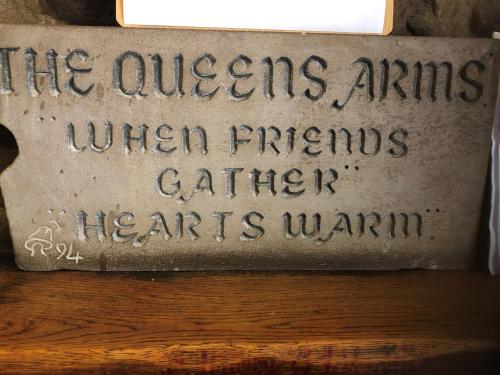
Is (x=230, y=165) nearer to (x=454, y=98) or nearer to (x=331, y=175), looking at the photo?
(x=331, y=175)

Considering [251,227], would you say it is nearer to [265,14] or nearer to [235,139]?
[235,139]

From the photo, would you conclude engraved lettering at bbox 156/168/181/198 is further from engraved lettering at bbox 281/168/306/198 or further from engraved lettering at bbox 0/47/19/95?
engraved lettering at bbox 0/47/19/95

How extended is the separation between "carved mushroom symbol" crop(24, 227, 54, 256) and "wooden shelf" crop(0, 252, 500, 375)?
62mm

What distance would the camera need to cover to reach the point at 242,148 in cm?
105

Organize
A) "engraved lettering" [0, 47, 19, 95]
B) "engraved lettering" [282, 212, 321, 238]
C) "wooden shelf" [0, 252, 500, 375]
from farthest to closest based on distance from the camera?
"engraved lettering" [282, 212, 321, 238] < "engraved lettering" [0, 47, 19, 95] < "wooden shelf" [0, 252, 500, 375]

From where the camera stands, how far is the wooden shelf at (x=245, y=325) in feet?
2.83

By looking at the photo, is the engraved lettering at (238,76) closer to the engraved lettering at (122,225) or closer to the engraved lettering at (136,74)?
the engraved lettering at (136,74)

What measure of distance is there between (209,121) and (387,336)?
533 mm

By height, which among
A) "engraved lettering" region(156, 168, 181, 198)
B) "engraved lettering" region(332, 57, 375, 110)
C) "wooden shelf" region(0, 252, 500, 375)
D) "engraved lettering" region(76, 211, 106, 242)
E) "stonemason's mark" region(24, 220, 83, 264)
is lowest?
"wooden shelf" region(0, 252, 500, 375)

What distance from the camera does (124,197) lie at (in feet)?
3.47

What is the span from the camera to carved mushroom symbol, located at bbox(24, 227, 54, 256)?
1.07 metres

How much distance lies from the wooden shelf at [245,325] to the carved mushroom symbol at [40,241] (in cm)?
6

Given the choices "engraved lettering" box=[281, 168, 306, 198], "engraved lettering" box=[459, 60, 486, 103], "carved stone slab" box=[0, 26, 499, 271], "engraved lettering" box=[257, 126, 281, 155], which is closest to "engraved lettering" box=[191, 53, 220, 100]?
"carved stone slab" box=[0, 26, 499, 271]

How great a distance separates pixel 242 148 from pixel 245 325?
0.36m
